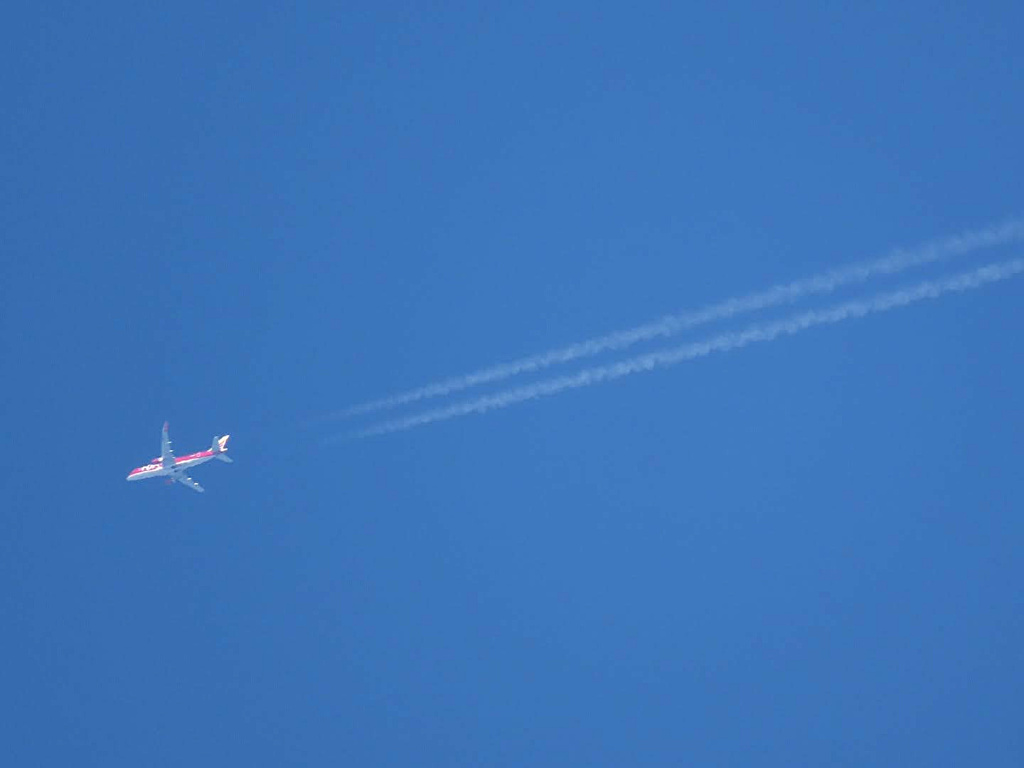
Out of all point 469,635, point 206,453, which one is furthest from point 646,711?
point 206,453

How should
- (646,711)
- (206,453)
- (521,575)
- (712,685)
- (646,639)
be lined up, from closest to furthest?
(206,453)
(646,711)
(712,685)
(646,639)
(521,575)

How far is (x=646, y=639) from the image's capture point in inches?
2766

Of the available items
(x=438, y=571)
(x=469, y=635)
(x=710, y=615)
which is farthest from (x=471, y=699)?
(x=710, y=615)

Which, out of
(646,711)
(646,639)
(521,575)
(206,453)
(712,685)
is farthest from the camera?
(521,575)

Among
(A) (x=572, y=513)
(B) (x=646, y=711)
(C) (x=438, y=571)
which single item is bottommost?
(B) (x=646, y=711)

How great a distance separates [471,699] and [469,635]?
7.39 meters

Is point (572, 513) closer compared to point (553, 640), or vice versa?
point (553, 640)

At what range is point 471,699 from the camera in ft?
202

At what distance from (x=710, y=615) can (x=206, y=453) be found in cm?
3839

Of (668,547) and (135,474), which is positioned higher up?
(668,547)

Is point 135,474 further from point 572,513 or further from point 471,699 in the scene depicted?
point 572,513

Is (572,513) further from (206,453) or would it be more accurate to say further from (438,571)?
(206,453)

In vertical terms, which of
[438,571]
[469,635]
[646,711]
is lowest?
[646,711]

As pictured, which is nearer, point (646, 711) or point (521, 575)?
point (646, 711)
